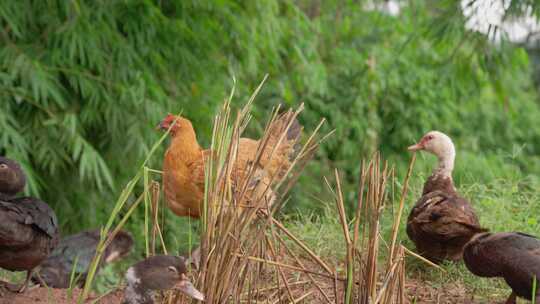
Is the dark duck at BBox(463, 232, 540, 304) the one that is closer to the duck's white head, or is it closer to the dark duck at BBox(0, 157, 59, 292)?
the duck's white head

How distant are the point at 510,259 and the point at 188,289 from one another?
151 cm

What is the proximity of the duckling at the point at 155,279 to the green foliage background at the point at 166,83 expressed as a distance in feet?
9.14

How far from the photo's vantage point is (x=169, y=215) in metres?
6.77

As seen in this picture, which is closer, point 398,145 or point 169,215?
point 169,215

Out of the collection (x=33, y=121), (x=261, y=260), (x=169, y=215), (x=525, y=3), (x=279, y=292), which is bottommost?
(x=169, y=215)

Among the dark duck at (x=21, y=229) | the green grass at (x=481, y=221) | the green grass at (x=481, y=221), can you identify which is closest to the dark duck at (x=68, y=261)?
the green grass at (x=481, y=221)

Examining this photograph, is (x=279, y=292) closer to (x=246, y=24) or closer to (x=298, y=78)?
(x=246, y=24)

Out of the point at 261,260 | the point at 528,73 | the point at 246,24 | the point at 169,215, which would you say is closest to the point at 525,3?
the point at 246,24

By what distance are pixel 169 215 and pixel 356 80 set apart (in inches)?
130

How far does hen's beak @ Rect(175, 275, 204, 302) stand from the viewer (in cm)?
273

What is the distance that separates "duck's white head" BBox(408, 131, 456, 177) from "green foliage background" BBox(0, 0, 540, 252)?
414 mm

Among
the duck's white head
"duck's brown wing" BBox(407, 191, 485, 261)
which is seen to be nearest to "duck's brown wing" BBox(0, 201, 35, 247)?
"duck's brown wing" BBox(407, 191, 485, 261)

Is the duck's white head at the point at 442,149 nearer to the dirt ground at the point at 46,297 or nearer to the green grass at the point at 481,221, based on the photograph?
the green grass at the point at 481,221

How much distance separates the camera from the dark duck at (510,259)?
3.37 meters
